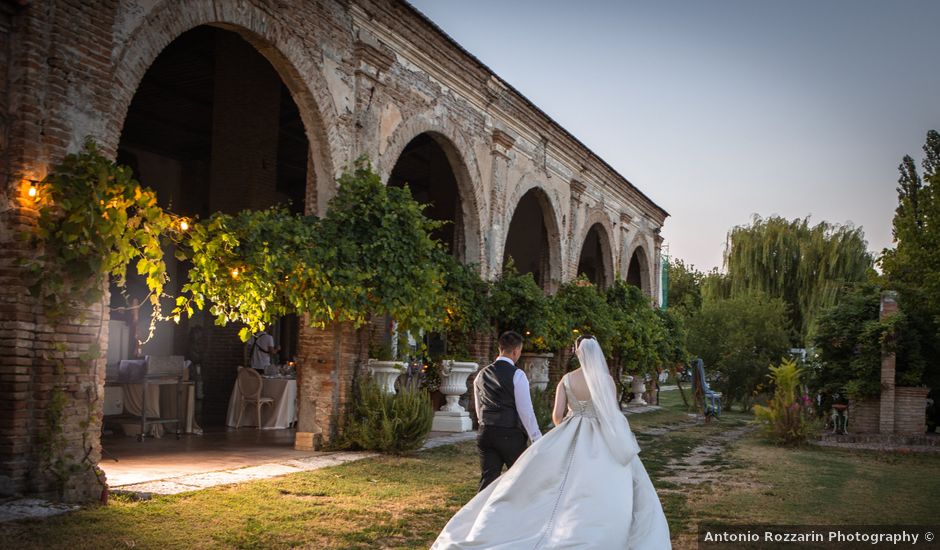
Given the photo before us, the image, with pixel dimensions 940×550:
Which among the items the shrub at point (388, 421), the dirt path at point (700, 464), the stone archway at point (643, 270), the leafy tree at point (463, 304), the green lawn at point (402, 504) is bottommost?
the dirt path at point (700, 464)

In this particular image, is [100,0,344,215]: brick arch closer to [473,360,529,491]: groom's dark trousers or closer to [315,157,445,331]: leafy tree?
[315,157,445,331]: leafy tree

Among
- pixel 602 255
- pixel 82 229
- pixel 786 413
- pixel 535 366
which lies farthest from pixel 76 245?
pixel 602 255

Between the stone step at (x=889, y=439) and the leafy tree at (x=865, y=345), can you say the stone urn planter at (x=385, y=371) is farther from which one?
the leafy tree at (x=865, y=345)

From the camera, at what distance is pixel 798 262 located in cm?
2828

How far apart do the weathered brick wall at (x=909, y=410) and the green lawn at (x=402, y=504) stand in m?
2.77

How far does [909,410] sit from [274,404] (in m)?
10.8

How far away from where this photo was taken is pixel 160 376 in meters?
11.3

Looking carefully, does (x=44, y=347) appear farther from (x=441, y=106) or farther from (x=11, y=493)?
(x=441, y=106)

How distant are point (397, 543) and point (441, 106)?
894 centimetres

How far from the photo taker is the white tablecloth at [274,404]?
1303 centimetres

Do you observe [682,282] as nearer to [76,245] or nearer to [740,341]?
[740,341]

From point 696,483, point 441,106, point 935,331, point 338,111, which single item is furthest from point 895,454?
point 338,111

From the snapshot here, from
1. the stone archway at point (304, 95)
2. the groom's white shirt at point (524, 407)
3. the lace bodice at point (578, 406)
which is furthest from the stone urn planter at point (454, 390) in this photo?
the lace bodice at point (578, 406)

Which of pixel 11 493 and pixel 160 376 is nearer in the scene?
pixel 11 493
